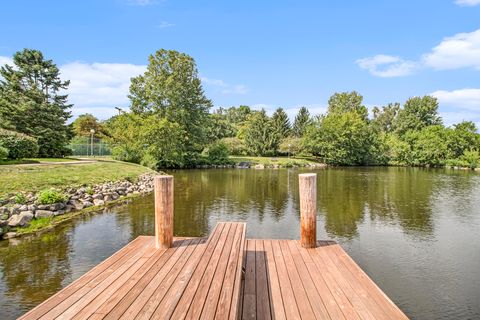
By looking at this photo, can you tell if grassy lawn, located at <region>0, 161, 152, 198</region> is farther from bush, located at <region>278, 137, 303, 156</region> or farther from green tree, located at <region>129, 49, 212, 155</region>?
bush, located at <region>278, 137, 303, 156</region>

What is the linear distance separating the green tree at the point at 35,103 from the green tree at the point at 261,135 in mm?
29625

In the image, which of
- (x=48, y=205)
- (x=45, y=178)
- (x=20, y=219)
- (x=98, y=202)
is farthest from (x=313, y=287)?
(x=45, y=178)

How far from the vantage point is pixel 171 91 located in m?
37.1

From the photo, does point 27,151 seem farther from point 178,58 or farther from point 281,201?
point 178,58

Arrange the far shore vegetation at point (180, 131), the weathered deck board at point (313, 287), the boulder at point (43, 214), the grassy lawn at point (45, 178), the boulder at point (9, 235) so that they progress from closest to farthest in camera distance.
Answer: the weathered deck board at point (313, 287)
the boulder at point (9, 235)
the boulder at point (43, 214)
the grassy lawn at point (45, 178)
the far shore vegetation at point (180, 131)

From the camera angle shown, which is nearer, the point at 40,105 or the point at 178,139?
the point at 40,105

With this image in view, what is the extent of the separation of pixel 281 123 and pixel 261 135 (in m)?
5.53

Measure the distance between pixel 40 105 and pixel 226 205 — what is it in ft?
73.6

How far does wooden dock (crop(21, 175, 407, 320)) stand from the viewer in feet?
10.4

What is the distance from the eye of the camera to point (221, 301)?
10.5ft

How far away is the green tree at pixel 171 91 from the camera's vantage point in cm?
3744

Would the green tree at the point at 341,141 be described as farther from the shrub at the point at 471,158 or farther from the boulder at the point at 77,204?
the boulder at the point at 77,204

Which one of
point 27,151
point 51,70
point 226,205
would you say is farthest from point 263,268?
point 51,70

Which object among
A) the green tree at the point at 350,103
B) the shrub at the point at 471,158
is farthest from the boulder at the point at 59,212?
the green tree at the point at 350,103
